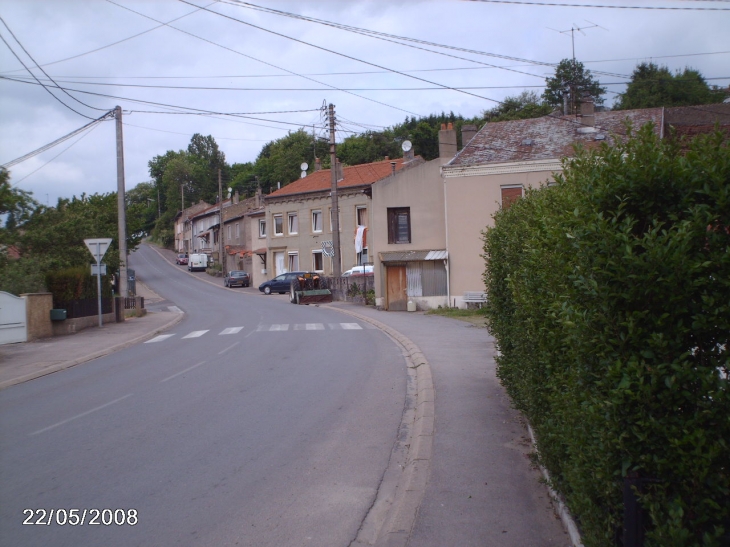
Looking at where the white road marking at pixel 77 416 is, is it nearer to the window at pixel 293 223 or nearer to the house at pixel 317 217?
the house at pixel 317 217

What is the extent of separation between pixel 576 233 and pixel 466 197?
25259 millimetres

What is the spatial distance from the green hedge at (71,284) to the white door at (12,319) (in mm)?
2330

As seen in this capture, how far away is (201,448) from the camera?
7.36 meters

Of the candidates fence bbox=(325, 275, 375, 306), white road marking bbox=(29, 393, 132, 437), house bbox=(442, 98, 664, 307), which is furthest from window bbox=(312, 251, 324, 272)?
white road marking bbox=(29, 393, 132, 437)

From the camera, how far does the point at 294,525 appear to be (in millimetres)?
5109

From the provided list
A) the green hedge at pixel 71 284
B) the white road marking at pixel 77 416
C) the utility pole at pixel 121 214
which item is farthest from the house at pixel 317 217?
the white road marking at pixel 77 416

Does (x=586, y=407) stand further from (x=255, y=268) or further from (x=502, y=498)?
(x=255, y=268)

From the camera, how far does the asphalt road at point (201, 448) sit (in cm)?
519

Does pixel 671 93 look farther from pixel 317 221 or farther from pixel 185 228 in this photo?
pixel 185 228

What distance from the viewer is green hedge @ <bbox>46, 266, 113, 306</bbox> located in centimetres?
2220

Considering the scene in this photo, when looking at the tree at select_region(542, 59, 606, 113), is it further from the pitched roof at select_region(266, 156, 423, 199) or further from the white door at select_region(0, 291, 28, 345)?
the white door at select_region(0, 291, 28, 345)

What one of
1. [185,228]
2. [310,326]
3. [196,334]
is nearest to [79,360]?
[196,334]

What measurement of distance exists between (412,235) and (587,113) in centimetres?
958

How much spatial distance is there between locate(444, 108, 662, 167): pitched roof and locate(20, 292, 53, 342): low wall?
17.0 metres
